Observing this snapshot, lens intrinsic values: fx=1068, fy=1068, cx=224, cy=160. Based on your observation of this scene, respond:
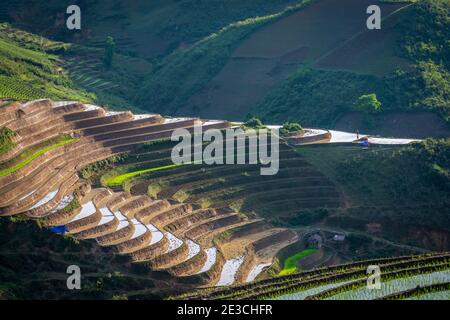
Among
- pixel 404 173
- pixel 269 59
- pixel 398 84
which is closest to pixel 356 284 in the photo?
pixel 404 173

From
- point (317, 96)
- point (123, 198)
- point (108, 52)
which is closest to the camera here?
point (123, 198)

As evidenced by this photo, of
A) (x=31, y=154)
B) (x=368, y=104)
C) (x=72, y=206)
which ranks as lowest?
(x=72, y=206)

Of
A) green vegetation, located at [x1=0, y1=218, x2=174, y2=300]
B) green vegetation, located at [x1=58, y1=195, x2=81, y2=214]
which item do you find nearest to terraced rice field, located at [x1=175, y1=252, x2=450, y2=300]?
green vegetation, located at [x1=0, y1=218, x2=174, y2=300]

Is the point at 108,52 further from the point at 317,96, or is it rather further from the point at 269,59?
the point at 317,96

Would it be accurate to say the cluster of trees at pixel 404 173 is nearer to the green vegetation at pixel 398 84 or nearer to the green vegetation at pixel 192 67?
the green vegetation at pixel 398 84

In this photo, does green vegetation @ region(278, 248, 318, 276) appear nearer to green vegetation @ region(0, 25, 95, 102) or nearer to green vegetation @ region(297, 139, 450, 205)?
green vegetation @ region(297, 139, 450, 205)

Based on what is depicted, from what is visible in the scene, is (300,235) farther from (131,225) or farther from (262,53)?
(262,53)
